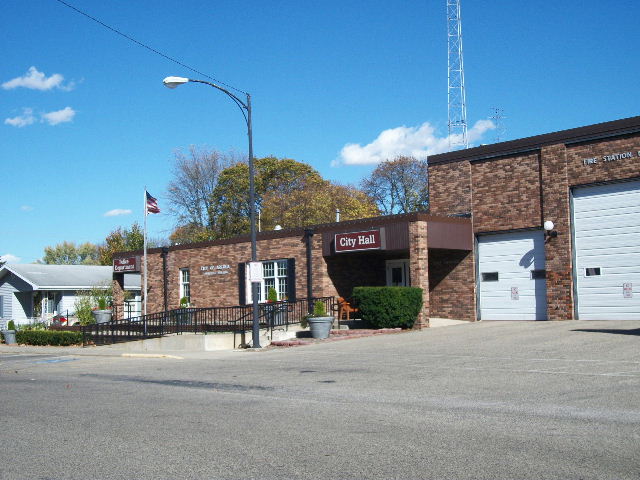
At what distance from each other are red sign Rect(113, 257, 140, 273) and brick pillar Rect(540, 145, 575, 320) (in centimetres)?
2312

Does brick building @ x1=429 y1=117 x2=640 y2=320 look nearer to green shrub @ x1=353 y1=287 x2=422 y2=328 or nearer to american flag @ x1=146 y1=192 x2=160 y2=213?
green shrub @ x1=353 y1=287 x2=422 y2=328

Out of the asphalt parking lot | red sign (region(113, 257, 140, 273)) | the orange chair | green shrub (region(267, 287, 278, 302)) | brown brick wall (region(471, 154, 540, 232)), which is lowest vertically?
the asphalt parking lot

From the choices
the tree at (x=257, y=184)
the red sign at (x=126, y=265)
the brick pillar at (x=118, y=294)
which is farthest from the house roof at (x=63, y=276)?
the tree at (x=257, y=184)

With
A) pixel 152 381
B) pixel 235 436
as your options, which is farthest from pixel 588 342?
pixel 235 436

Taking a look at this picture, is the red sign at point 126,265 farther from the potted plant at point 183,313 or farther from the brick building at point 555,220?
Result: the brick building at point 555,220

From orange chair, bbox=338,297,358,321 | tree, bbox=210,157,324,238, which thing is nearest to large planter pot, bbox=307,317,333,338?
orange chair, bbox=338,297,358,321

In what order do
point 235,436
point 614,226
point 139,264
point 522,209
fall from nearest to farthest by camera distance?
1. point 235,436
2. point 614,226
3. point 522,209
4. point 139,264

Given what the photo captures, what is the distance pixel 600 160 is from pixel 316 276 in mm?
11482

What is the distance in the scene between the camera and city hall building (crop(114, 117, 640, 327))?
73.2ft

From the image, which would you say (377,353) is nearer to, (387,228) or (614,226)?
(387,228)

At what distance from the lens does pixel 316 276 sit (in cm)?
2755

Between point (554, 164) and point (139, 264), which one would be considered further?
point (139, 264)

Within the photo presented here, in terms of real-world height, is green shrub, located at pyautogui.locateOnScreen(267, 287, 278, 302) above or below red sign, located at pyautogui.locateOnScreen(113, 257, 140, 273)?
below

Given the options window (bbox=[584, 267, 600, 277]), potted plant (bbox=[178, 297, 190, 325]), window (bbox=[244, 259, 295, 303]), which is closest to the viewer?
window (bbox=[584, 267, 600, 277])
